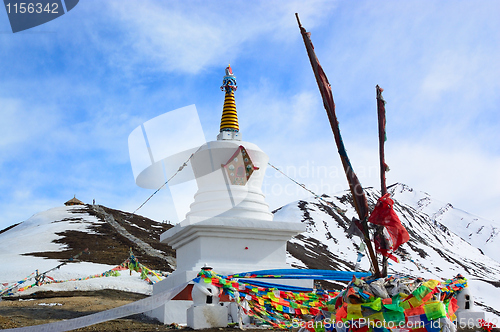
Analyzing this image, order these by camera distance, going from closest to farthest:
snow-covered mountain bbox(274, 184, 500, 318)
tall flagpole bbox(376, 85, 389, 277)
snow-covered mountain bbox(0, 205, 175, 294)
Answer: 1. tall flagpole bbox(376, 85, 389, 277)
2. snow-covered mountain bbox(0, 205, 175, 294)
3. snow-covered mountain bbox(274, 184, 500, 318)

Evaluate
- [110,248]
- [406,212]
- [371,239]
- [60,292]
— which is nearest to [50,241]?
[110,248]

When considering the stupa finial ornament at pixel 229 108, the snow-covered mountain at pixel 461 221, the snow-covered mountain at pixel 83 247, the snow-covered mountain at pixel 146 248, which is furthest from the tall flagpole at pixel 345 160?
the snow-covered mountain at pixel 461 221

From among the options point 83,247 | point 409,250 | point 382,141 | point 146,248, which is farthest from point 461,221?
point 382,141

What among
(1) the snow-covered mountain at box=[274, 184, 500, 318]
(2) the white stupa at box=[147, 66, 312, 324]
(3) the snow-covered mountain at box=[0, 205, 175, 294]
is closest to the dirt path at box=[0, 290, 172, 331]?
(2) the white stupa at box=[147, 66, 312, 324]

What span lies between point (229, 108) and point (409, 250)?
4786cm

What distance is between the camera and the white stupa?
427 inches

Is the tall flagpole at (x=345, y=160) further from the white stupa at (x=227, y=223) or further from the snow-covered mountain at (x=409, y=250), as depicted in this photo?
the snow-covered mountain at (x=409, y=250)

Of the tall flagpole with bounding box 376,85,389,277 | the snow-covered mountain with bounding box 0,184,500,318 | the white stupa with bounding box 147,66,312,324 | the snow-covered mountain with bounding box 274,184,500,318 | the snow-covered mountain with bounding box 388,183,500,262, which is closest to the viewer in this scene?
the tall flagpole with bounding box 376,85,389,277

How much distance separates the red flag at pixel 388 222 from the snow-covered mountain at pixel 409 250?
2444 centimetres

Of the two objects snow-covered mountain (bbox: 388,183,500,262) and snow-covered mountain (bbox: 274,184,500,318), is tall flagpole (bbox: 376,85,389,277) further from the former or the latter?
snow-covered mountain (bbox: 388,183,500,262)

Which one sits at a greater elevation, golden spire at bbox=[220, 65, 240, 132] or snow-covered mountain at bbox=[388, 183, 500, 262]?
snow-covered mountain at bbox=[388, 183, 500, 262]

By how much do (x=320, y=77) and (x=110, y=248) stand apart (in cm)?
2576

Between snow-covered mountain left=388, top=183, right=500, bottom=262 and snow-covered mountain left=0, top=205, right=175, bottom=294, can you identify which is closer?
snow-covered mountain left=0, top=205, right=175, bottom=294

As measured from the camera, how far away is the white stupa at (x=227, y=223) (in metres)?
10.8
